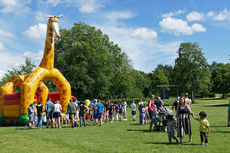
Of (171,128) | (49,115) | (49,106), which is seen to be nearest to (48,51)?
(49,106)

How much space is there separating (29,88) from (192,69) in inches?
1766

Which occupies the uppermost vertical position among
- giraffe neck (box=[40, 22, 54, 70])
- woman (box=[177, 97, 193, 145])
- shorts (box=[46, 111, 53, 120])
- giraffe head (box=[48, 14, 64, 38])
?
giraffe head (box=[48, 14, 64, 38])

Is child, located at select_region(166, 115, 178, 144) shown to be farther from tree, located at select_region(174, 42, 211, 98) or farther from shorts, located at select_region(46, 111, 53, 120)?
tree, located at select_region(174, 42, 211, 98)

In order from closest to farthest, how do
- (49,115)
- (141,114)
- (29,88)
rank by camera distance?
1. (49,115)
2. (141,114)
3. (29,88)

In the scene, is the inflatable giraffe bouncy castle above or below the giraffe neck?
below

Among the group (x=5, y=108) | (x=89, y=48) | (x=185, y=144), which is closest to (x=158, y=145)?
(x=185, y=144)

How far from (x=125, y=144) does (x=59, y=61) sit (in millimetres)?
28682

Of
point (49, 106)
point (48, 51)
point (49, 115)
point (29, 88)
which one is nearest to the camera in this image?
point (49, 106)

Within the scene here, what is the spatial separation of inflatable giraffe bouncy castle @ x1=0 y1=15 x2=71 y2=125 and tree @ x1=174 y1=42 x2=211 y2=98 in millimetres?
40906

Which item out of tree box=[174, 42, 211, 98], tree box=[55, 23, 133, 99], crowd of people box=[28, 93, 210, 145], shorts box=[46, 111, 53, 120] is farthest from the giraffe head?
tree box=[174, 42, 211, 98]

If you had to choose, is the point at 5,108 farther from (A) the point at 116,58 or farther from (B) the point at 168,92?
(B) the point at 168,92

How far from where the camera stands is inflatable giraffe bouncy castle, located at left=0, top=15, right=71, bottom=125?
56.4 feet

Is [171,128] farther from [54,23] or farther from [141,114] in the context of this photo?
[54,23]

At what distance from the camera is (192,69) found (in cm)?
5491
